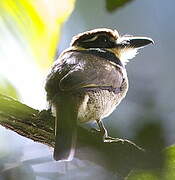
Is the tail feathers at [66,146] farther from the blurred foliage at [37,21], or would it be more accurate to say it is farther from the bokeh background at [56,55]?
the blurred foliage at [37,21]

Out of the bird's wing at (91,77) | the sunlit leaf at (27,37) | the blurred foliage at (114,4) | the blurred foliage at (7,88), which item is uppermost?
the bird's wing at (91,77)

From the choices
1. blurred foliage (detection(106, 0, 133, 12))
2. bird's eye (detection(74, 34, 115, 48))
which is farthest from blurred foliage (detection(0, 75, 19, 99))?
bird's eye (detection(74, 34, 115, 48))

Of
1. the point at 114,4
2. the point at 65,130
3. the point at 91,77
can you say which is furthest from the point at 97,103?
the point at 114,4

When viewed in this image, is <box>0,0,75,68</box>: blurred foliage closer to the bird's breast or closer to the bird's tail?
the bird's tail

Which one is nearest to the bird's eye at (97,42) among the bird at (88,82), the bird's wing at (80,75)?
the bird at (88,82)

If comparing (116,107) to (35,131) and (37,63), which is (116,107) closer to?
(35,131)

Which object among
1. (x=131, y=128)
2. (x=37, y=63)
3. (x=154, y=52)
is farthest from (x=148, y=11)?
(x=37, y=63)

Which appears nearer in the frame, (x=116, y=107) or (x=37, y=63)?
(x=37, y=63)

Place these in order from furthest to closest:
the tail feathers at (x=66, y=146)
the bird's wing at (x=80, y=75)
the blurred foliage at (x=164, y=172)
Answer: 1. the bird's wing at (x=80, y=75)
2. the tail feathers at (x=66, y=146)
3. the blurred foliage at (x=164, y=172)
